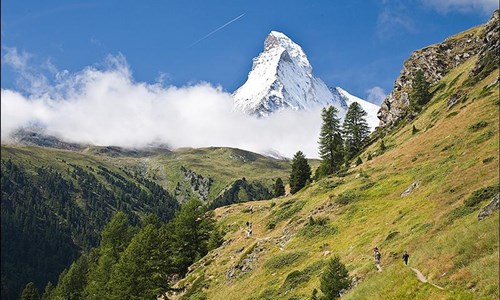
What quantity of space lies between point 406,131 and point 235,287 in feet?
221

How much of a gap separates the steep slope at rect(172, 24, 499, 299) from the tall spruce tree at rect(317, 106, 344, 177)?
2129 centimetres

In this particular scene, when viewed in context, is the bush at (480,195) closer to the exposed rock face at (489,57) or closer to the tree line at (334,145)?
the exposed rock face at (489,57)

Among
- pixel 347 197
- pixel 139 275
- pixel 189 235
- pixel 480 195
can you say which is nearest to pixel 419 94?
pixel 347 197

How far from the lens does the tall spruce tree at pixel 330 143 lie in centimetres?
13212

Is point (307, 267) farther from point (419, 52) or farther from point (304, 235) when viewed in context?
point (419, 52)

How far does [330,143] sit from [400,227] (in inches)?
3029

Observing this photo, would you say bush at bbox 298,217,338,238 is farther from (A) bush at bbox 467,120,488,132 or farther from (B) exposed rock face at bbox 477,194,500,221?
(B) exposed rock face at bbox 477,194,500,221

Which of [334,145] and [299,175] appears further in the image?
[299,175]

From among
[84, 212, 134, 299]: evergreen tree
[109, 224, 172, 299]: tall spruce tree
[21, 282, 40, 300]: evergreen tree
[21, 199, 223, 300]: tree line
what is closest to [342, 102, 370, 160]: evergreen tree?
[21, 199, 223, 300]: tree line

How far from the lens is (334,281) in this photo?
4666cm

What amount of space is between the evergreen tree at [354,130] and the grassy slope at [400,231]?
2750 cm

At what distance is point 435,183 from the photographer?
206 feet

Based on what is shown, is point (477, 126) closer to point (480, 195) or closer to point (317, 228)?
point (317, 228)

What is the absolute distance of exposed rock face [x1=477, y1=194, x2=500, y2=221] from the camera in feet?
118
